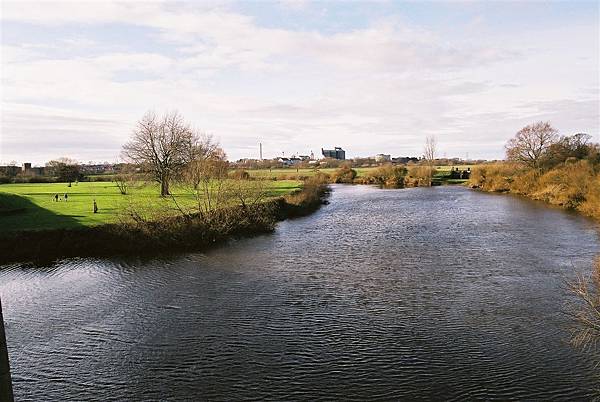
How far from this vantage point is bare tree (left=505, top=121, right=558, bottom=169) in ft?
192

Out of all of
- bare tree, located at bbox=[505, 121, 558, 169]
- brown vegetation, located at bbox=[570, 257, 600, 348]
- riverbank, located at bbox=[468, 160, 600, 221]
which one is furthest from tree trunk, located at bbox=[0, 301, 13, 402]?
bare tree, located at bbox=[505, 121, 558, 169]

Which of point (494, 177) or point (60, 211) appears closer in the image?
point (60, 211)

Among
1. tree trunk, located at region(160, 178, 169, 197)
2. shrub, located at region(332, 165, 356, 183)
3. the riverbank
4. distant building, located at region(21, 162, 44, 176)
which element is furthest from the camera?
shrub, located at region(332, 165, 356, 183)

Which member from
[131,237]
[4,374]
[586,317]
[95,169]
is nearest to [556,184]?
[586,317]

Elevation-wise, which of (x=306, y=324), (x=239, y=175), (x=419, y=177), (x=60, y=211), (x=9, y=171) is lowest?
(x=306, y=324)

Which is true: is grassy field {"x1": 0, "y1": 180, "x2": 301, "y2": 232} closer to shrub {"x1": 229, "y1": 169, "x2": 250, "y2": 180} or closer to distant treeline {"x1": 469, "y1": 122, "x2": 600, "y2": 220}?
shrub {"x1": 229, "y1": 169, "x2": 250, "y2": 180}

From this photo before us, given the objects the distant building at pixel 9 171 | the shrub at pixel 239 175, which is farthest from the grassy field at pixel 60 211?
the distant building at pixel 9 171

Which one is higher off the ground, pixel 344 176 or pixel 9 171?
pixel 9 171

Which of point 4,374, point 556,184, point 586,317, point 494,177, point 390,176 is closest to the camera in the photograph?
point 4,374

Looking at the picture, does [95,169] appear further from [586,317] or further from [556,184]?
[586,317]

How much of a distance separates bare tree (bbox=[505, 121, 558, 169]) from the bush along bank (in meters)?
42.3

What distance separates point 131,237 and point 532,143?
52480 millimetres

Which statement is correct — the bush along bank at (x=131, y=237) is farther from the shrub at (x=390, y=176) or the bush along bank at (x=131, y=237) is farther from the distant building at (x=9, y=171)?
the shrub at (x=390, y=176)

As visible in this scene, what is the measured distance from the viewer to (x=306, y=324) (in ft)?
49.1
